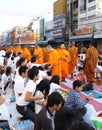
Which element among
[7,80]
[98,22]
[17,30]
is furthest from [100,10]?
[17,30]

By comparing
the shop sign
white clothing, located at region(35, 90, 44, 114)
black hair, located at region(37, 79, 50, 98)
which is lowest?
white clothing, located at region(35, 90, 44, 114)

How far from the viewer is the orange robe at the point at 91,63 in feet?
29.5

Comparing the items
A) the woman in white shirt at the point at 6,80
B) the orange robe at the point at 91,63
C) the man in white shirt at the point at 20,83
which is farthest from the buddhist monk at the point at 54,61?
the man in white shirt at the point at 20,83

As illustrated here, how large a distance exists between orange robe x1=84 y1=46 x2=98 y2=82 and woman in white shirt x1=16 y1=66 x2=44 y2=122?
4.57 meters

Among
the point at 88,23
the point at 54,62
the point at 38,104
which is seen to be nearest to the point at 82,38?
the point at 88,23

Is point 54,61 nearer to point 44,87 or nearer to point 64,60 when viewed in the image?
point 64,60

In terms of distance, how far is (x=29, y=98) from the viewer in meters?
4.42

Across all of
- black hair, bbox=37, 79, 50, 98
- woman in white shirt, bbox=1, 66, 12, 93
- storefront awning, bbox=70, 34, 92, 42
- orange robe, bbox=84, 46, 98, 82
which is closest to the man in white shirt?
black hair, bbox=37, 79, 50, 98

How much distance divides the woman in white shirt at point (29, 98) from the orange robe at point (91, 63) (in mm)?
4570

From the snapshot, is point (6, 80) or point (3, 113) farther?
point (6, 80)

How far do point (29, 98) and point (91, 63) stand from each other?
485cm

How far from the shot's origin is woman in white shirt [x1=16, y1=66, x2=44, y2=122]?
4.42 meters

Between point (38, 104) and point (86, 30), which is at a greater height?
point (86, 30)

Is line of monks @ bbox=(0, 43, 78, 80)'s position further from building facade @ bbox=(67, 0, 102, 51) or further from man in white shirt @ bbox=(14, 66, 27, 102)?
building facade @ bbox=(67, 0, 102, 51)
